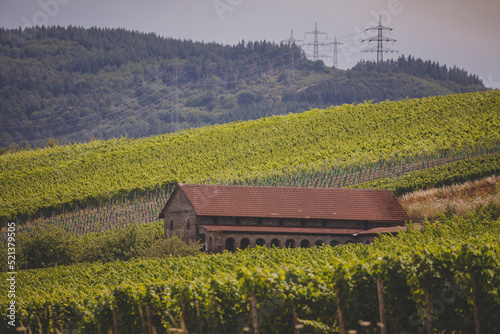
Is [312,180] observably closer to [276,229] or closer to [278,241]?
[276,229]

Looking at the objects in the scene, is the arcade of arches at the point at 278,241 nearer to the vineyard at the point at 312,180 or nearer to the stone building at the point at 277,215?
the stone building at the point at 277,215

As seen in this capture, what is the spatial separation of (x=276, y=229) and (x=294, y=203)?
10.1 feet

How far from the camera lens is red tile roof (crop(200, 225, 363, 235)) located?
43562 mm

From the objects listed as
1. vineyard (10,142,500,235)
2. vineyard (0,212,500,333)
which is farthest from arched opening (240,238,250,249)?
vineyard (0,212,500,333)

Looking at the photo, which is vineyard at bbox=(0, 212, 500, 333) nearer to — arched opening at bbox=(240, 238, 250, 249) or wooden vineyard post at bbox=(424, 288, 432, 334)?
wooden vineyard post at bbox=(424, 288, 432, 334)

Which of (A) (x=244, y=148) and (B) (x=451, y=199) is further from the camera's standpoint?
(A) (x=244, y=148)

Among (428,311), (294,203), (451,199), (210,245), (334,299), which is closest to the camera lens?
(428,311)

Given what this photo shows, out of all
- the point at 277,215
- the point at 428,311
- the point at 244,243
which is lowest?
the point at 428,311

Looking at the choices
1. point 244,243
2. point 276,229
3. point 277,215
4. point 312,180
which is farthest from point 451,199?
point 244,243

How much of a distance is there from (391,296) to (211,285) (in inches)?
A: 176

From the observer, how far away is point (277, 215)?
45188mm

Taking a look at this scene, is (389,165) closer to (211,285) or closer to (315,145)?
(315,145)

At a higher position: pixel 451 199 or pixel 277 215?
pixel 451 199

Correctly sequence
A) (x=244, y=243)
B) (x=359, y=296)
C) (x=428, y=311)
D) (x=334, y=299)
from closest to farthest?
(x=428, y=311), (x=359, y=296), (x=334, y=299), (x=244, y=243)
